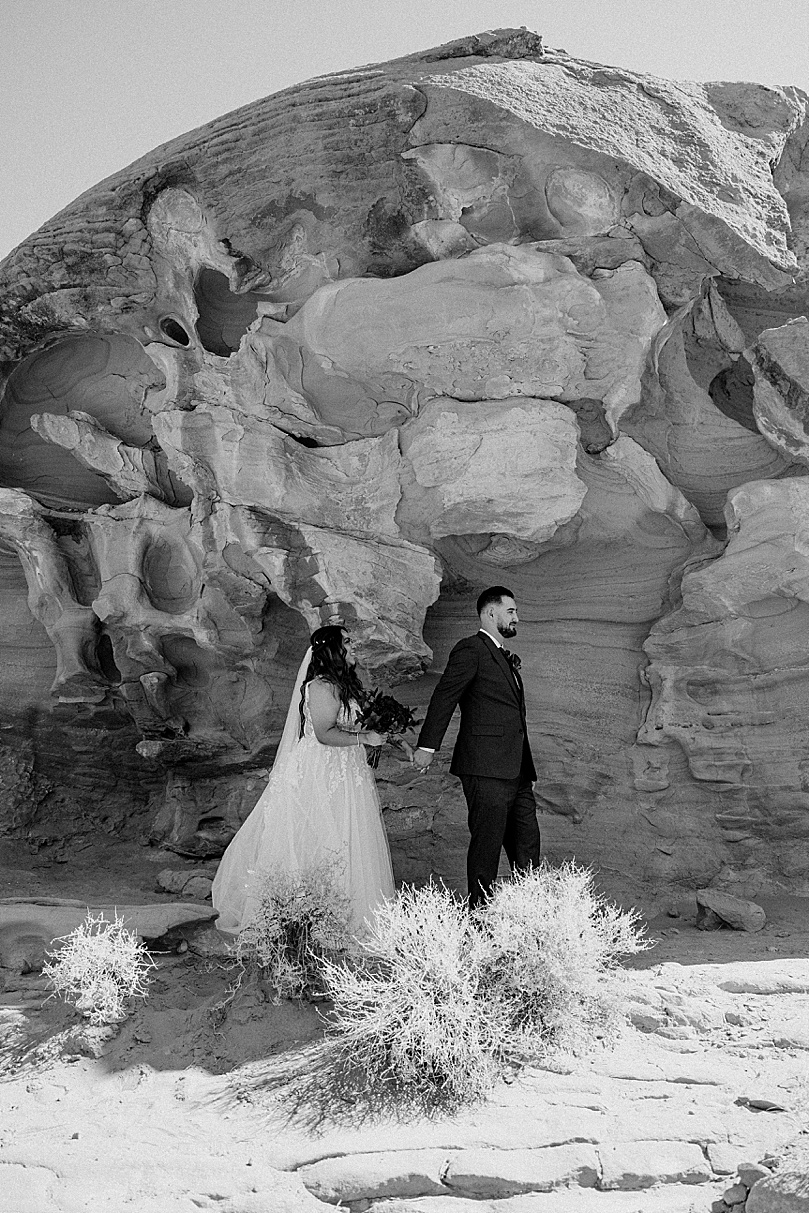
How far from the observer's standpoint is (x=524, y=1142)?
3.29 m

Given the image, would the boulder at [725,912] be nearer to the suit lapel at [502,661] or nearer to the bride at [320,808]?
the suit lapel at [502,661]

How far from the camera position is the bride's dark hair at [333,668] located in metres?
5.30

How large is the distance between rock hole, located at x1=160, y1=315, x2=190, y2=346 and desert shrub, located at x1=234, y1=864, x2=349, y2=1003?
11.8ft

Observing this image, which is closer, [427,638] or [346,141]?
[346,141]

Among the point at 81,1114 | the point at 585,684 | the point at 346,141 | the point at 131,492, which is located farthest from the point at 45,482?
the point at 81,1114

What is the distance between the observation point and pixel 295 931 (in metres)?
4.61

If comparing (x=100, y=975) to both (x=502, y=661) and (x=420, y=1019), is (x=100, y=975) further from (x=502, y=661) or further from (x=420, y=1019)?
(x=502, y=661)

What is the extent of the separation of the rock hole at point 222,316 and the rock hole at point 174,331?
14 cm

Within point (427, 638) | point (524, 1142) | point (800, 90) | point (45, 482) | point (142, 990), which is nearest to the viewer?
point (524, 1142)

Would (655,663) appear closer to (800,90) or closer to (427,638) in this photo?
(427,638)

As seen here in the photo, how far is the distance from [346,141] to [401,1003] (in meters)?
4.45

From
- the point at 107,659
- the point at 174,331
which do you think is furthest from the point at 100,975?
the point at 174,331

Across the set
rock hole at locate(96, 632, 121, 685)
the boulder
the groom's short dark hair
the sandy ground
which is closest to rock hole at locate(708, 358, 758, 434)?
the groom's short dark hair

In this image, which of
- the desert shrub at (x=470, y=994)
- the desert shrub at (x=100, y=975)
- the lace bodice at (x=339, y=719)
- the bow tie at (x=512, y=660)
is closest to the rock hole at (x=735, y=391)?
the bow tie at (x=512, y=660)
